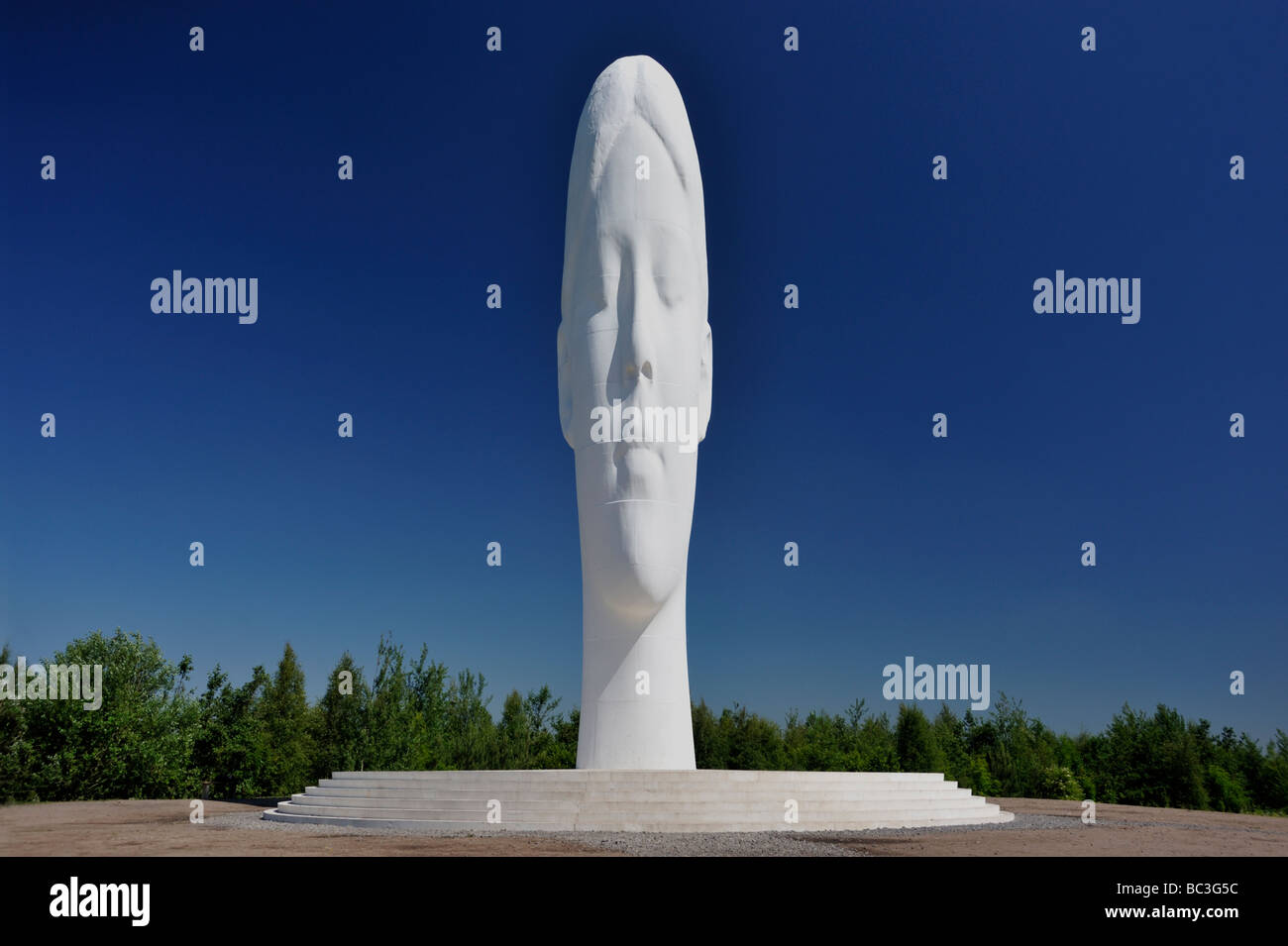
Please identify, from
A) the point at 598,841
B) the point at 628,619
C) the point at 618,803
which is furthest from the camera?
the point at 628,619

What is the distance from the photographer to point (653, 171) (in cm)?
2072

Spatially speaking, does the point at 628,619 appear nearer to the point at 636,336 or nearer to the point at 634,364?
the point at 634,364

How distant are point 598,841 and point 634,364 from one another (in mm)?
10089

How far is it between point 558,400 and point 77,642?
65.3 feet

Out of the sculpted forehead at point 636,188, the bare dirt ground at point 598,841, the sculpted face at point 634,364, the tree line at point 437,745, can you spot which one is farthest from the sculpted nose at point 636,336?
the tree line at point 437,745

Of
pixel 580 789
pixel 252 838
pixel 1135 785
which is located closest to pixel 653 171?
pixel 580 789

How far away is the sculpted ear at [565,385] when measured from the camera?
21234 mm

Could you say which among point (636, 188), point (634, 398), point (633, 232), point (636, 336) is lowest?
point (634, 398)

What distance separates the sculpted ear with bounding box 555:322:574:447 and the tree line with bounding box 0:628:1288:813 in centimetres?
1495

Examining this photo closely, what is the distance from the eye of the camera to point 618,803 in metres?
13.8

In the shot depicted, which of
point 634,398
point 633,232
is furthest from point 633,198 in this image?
point 634,398

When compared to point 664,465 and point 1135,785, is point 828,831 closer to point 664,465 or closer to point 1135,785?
point 664,465

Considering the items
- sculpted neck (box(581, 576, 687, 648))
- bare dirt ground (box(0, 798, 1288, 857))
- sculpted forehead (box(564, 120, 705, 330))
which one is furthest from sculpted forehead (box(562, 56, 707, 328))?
bare dirt ground (box(0, 798, 1288, 857))

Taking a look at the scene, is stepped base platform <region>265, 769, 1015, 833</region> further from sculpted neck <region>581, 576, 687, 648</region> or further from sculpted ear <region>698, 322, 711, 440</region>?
sculpted ear <region>698, 322, 711, 440</region>
